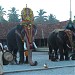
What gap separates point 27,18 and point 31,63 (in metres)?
1.68

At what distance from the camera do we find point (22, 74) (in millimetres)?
8289

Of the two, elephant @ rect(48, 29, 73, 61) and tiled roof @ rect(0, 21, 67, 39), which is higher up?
tiled roof @ rect(0, 21, 67, 39)

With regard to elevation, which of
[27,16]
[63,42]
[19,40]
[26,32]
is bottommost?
[63,42]

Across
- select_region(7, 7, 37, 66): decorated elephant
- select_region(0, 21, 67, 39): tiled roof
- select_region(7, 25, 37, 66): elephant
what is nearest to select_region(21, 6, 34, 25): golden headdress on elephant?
select_region(7, 7, 37, 66): decorated elephant

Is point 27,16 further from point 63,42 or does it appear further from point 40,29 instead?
point 40,29

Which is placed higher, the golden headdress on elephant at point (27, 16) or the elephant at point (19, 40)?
the golden headdress on elephant at point (27, 16)

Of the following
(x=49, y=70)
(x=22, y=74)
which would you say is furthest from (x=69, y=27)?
(x=22, y=74)

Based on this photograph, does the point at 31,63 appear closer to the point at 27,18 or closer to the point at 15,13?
the point at 27,18

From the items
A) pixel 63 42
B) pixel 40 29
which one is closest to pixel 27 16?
pixel 63 42

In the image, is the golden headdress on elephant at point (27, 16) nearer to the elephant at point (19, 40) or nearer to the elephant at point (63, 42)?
the elephant at point (19, 40)

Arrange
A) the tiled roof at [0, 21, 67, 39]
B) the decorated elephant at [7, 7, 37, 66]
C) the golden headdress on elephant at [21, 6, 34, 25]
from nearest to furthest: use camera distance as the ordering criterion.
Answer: the decorated elephant at [7, 7, 37, 66]
the golden headdress on elephant at [21, 6, 34, 25]
the tiled roof at [0, 21, 67, 39]

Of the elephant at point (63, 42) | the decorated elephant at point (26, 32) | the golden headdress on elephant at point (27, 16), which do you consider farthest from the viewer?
the elephant at point (63, 42)

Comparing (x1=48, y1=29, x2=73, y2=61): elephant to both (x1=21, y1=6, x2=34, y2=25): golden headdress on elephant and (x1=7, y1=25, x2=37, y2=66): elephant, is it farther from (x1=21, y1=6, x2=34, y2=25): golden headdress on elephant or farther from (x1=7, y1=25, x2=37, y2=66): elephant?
(x1=21, y1=6, x2=34, y2=25): golden headdress on elephant

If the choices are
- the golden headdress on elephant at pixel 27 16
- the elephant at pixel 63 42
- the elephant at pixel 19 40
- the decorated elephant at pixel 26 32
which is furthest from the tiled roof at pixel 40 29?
the golden headdress on elephant at pixel 27 16
